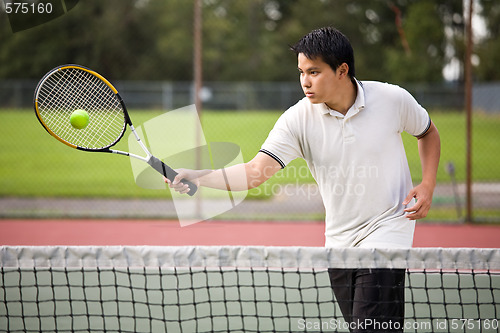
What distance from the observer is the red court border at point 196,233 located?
641cm

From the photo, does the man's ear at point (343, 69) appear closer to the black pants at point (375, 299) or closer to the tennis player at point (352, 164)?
the tennis player at point (352, 164)

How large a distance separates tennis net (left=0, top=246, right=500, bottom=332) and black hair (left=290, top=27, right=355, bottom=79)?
0.79 m

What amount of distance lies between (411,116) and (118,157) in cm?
1249

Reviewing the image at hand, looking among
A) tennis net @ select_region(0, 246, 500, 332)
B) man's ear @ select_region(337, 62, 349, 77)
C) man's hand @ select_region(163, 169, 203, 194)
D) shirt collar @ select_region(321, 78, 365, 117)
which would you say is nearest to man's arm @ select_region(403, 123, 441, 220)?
tennis net @ select_region(0, 246, 500, 332)

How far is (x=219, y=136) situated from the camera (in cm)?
1535

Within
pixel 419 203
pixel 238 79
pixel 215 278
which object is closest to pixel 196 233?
pixel 215 278

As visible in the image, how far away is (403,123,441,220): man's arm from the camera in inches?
109

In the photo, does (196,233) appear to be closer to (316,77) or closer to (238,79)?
(316,77)

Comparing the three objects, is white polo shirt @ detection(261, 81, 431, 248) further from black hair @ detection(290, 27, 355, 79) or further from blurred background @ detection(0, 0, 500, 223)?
blurred background @ detection(0, 0, 500, 223)

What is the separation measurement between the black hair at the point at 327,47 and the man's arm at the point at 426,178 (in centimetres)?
56

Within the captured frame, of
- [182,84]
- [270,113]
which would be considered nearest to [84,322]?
[270,113]

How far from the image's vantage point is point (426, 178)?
2.91 m

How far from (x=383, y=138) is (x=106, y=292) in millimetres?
2529

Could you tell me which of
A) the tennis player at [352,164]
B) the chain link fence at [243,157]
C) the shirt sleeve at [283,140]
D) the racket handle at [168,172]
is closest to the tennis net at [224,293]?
the tennis player at [352,164]
